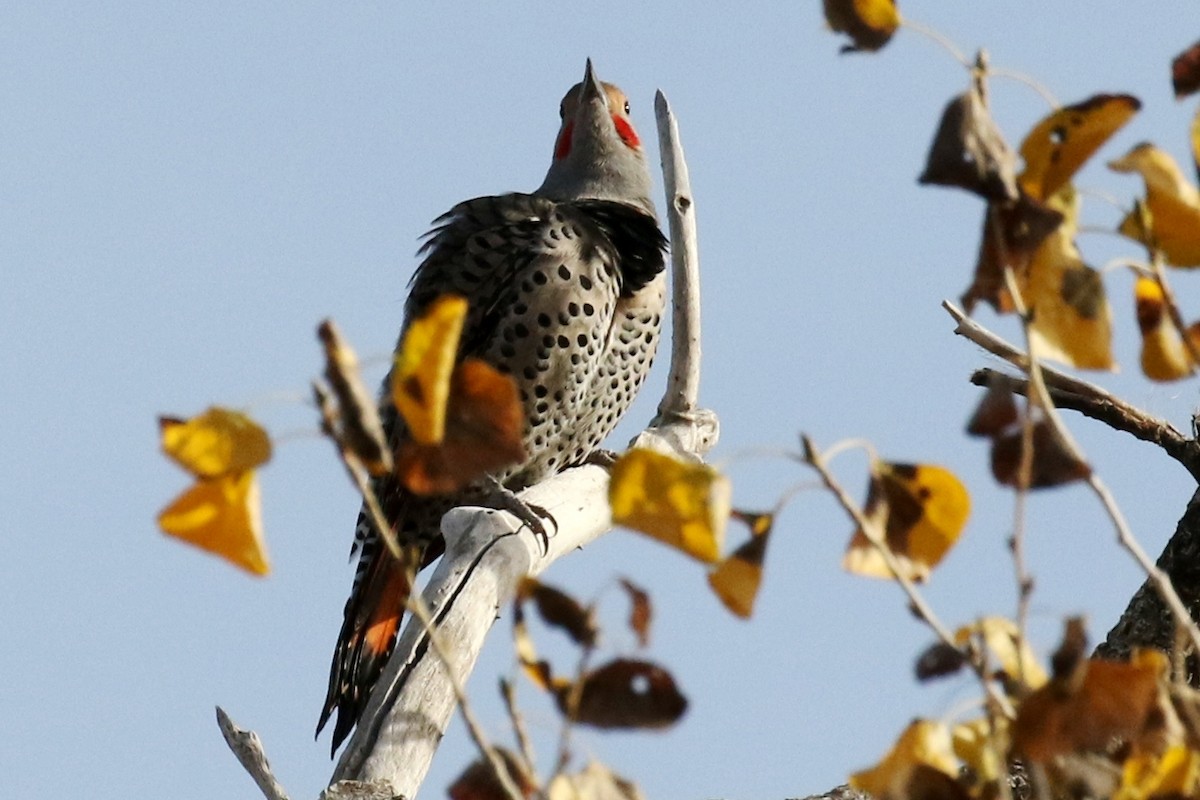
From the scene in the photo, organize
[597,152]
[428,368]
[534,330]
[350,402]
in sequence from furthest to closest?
[597,152], [534,330], [428,368], [350,402]

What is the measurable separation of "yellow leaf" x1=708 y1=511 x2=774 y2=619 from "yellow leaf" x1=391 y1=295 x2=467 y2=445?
43 cm

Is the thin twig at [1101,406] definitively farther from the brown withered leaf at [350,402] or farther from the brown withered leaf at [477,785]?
the brown withered leaf at [350,402]

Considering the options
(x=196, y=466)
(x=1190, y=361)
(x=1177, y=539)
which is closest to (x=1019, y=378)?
(x=1177, y=539)

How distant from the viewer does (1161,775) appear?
1687mm

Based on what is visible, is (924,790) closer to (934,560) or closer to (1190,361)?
(934,560)

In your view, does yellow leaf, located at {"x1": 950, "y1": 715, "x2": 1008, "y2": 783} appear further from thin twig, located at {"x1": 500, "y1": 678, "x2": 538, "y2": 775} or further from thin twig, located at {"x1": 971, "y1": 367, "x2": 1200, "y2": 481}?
thin twig, located at {"x1": 971, "y1": 367, "x2": 1200, "y2": 481}

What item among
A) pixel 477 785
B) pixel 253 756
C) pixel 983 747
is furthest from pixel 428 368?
pixel 253 756

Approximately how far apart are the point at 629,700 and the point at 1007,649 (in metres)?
0.45

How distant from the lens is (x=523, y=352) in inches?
236

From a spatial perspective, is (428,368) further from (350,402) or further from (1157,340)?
(1157,340)

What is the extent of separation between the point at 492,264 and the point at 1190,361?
433 centimetres

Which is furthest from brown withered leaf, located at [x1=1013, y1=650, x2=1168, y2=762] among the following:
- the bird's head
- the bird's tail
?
the bird's head

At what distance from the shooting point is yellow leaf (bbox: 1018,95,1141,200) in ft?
5.83

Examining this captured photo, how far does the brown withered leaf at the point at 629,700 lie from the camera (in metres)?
1.72
